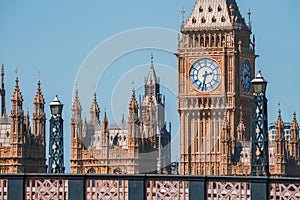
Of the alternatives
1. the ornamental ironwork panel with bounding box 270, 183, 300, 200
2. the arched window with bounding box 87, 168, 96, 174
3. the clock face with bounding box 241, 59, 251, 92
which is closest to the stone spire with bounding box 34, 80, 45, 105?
the arched window with bounding box 87, 168, 96, 174

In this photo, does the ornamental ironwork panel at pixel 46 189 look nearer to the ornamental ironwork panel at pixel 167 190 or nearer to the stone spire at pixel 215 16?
the ornamental ironwork panel at pixel 167 190

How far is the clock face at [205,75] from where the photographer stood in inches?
6171

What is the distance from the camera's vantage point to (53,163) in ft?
198

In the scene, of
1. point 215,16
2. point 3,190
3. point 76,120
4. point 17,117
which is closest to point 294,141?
point 215,16

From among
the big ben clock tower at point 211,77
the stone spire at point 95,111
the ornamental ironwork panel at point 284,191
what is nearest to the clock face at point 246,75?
the big ben clock tower at point 211,77

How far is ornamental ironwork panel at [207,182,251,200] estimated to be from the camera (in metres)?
52.9

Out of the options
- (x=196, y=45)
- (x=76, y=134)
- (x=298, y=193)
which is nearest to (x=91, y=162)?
(x=76, y=134)

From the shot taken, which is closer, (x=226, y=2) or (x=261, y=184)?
(x=261, y=184)

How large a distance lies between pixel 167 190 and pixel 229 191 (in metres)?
1.98

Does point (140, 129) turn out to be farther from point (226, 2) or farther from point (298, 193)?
point (298, 193)

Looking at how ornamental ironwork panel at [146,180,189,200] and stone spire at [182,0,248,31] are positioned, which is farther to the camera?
stone spire at [182,0,248,31]

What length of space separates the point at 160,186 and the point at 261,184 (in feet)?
10.4

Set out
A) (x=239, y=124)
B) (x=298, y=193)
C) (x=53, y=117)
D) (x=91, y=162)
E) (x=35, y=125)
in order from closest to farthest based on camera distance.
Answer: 1. (x=298, y=193)
2. (x=53, y=117)
3. (x=35, y=125)
4. (x=91, y=162)
5. (x=239, y=124)

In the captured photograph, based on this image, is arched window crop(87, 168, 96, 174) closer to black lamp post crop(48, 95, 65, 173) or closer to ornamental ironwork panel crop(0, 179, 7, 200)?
black lamp post crop(48, 95, 65, 173)
